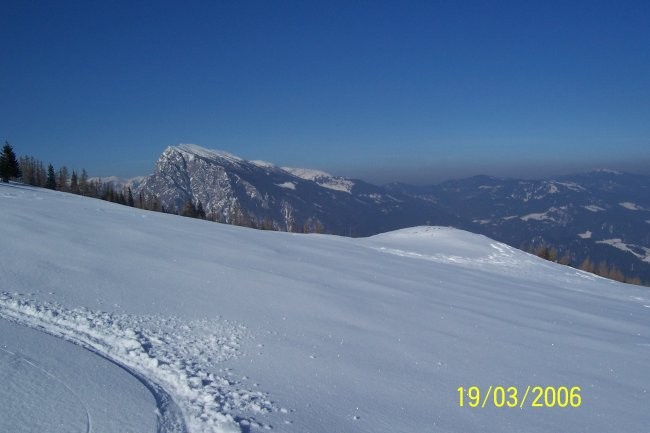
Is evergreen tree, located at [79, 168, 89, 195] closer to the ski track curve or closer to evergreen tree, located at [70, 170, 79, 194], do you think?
evergreen tree, located at [70, 170, 79, 194]

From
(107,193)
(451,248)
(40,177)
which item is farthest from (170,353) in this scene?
(40,177)

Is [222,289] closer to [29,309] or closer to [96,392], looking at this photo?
[29,309]

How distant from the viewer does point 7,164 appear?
4991cm

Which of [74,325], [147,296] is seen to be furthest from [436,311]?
[74,325]

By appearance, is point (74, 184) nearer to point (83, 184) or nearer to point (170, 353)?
point (83, 184)

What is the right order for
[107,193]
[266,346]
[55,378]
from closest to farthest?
[55,378] < [266,346] < [107,193]
